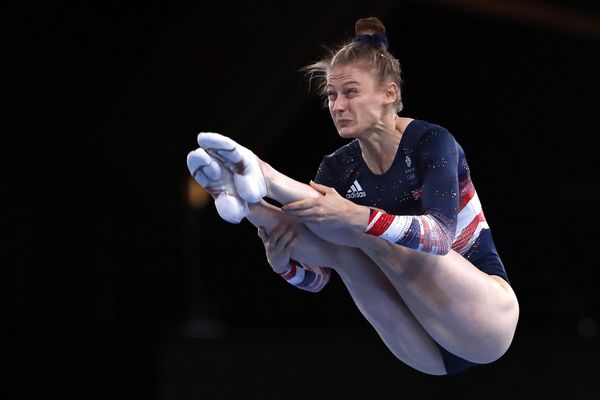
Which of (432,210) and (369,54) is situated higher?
(369,54)

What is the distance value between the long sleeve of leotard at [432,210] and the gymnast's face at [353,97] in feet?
0.65

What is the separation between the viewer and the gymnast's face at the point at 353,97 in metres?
2.71

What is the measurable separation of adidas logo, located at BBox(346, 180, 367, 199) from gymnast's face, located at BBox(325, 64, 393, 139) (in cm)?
25

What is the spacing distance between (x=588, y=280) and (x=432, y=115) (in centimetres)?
161

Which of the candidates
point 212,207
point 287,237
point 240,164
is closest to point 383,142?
point 287,237

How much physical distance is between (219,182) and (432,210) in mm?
649

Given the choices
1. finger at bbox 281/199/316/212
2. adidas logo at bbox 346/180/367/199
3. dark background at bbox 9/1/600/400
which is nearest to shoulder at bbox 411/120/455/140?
adidas logo at bbox 346/180/367/199

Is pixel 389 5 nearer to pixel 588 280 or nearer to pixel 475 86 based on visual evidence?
pixel 475 86

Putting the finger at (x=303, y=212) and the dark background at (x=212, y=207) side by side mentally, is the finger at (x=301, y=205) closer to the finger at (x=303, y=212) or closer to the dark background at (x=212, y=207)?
the finger at (x=303, y=212)

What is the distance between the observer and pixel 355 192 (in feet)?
9.71

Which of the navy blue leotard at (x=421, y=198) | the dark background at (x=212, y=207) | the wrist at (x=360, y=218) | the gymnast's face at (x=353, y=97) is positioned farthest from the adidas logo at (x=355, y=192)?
the dark background at (x=212, y=207)

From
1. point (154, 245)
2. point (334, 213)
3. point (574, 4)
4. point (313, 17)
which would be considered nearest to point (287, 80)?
point (313, 17)

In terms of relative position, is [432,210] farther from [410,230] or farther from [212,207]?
[212,207]

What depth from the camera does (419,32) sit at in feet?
19.5
